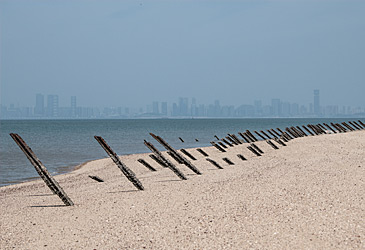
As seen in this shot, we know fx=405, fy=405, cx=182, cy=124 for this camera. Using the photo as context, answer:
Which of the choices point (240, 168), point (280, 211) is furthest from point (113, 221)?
point (240, 168)

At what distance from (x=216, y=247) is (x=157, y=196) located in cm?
383

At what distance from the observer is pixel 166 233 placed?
6719mm

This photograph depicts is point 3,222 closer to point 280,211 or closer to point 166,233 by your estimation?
point 166,233

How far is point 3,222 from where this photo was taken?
8.14 meters

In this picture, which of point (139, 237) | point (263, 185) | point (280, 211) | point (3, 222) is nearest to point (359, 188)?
point (263, 185)

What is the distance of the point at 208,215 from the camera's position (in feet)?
24.8

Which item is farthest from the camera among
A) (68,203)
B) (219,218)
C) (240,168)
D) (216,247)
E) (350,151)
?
(350,151)

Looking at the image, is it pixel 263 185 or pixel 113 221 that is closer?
pixel 113 221

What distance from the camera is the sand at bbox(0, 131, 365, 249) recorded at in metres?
6.32

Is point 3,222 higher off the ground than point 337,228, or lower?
lower

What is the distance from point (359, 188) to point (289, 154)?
8468 millimetres

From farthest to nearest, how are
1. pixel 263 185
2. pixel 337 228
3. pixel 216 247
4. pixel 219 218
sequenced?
1. pixel 263 185
2. pixel 219 218
3. pixel 337 228
4. pixel 216 247

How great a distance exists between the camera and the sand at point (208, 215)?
632cm

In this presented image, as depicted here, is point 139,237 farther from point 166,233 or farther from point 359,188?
point 359,188
